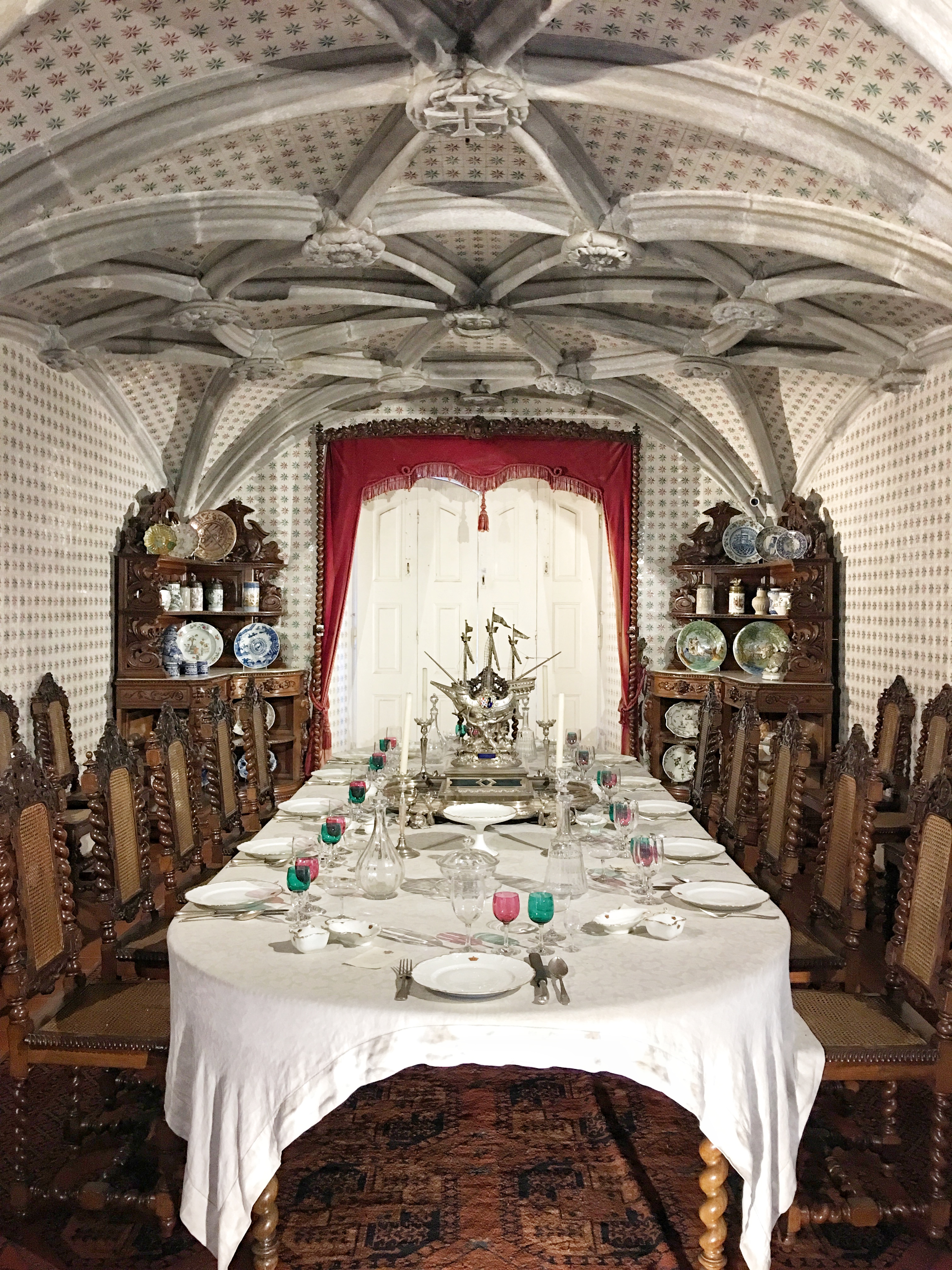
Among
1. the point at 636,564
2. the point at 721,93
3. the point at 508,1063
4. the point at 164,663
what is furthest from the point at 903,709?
the point at 164,663

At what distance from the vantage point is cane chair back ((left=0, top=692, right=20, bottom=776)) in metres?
5.63

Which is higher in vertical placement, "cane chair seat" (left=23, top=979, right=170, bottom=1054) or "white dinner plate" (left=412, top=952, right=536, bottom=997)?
"white dinner plate" (left=412, top=952, right=536, bottom=997)

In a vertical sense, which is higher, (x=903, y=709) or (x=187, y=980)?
(x=903, y=709)

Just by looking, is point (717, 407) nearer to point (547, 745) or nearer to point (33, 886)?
point (547, 745)

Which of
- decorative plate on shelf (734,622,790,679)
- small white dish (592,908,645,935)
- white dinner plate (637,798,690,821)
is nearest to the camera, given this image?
small white dish (592,908,645,935)

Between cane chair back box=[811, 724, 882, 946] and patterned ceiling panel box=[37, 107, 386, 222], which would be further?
patterned ceiling panel box=[37, 107, 386, 222]

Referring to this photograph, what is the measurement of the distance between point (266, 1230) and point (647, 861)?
1.43 metres

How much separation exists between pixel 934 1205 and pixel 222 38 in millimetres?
4376

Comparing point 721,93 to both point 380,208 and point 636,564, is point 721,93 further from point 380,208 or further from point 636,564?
point 636,564

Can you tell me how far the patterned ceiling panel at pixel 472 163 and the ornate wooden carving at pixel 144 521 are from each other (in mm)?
3923

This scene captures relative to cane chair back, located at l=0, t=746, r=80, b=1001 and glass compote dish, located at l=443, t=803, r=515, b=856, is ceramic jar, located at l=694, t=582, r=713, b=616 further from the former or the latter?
cane chair back, located at l=0, t=746, r=80, b=1001

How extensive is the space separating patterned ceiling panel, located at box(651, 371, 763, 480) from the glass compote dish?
4611 millimetres

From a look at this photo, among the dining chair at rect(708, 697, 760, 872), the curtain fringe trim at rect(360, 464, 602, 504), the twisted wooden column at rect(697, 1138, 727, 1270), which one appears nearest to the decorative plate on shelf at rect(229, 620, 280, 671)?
the curtain fringe trim at rect(360, 464, 602, 504)

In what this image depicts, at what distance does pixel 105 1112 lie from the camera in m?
3.61
